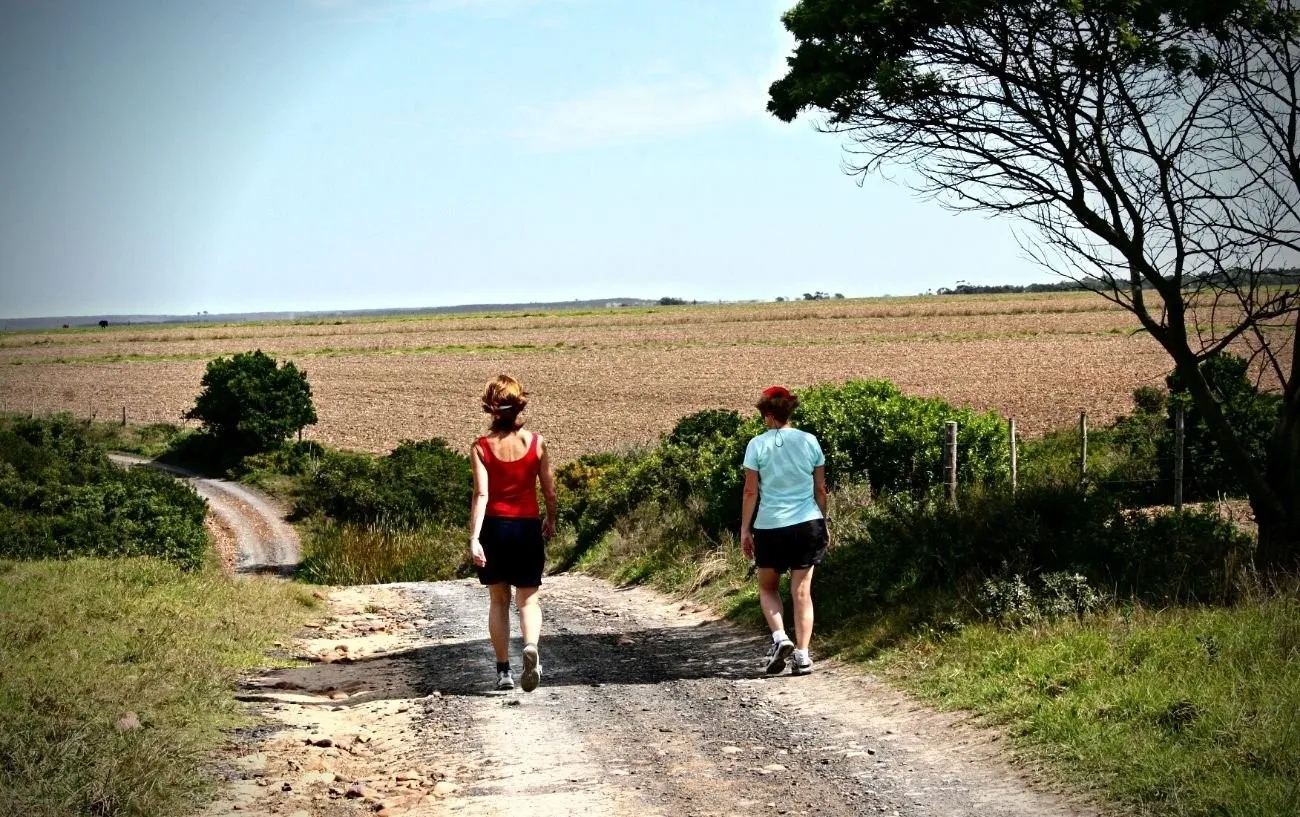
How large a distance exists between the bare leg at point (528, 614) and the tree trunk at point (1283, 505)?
6.01 m

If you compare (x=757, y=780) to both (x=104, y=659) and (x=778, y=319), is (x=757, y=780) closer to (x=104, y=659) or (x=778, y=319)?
(x=104, y=659)

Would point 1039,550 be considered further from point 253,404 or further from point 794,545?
point 253,404

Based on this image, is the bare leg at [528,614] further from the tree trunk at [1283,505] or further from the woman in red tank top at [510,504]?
the tree trunk at [1283,505]

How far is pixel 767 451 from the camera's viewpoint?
964 cm

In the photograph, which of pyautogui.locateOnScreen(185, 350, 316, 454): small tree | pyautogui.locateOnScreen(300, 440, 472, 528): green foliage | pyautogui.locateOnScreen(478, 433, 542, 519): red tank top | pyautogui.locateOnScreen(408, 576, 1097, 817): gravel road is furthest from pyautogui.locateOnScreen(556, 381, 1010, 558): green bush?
pyautogui.locateOnScreen(185, 350, 316, 454): small tree

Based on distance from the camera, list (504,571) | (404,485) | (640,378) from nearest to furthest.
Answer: (504,571) < (404,485) < (640,378)

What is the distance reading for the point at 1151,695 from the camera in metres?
7.63

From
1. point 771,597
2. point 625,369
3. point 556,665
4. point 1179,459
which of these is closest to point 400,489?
point 1179,459

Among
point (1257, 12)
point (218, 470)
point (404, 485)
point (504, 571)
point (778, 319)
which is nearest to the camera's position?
point (504, 571)

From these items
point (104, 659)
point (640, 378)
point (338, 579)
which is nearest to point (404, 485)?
point (338, 579)

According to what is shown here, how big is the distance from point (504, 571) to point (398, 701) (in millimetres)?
1631

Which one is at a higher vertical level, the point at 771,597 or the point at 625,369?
the point at 771,597

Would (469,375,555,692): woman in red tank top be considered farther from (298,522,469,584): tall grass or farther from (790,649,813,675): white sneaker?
(298,522,469,584): tall grass

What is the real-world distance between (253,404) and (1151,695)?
48195 mm
